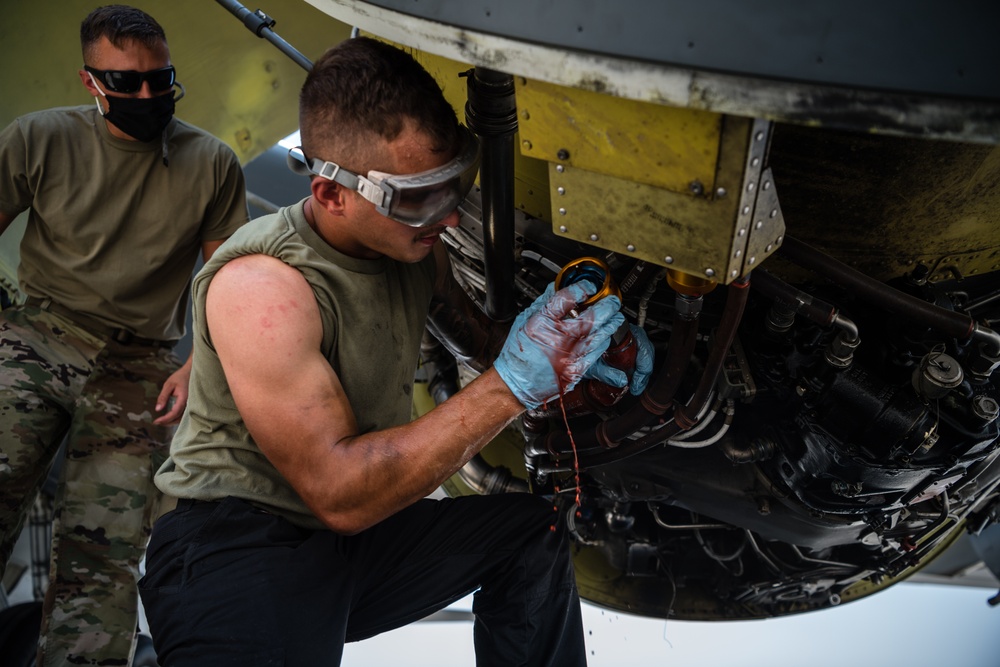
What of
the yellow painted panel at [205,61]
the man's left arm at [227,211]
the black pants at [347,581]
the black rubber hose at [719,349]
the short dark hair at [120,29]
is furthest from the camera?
the yellow painted panel at [205,61]

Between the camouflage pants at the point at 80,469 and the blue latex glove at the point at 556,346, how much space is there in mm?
1453

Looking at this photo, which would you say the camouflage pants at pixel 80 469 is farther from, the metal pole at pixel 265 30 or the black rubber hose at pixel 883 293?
the black rubber hose at pixel 883 293

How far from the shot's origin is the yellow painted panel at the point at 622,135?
1.38 m

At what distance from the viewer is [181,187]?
2.93 metres

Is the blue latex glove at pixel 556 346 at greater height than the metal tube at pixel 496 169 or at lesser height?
lesser

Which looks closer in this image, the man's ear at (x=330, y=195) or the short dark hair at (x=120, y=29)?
the man's ear at (x=330, y=195)

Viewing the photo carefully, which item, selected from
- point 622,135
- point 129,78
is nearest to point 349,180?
point 622,135

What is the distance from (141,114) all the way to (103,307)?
0.58 meters

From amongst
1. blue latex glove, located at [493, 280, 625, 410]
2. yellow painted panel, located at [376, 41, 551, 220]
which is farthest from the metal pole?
blue latex glove, located at [493, 280, 625, 410]

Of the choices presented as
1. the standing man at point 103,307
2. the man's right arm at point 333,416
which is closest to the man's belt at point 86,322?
the standing man at point 103,307

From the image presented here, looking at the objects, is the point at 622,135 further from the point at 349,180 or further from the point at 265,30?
the point at 265,30

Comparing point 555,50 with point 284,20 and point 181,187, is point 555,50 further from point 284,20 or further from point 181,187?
point 284,20

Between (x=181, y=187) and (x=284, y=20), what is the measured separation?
102 centimetres

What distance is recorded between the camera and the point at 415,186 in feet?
5.80
